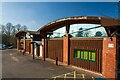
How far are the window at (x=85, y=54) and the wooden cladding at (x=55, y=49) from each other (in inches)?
161

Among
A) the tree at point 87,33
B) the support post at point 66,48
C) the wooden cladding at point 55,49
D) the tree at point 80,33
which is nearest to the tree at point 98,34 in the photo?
the tree at point 87,33

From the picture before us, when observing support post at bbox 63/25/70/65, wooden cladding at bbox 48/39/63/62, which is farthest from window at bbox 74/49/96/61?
wooden cladding at bbox 48/39/63/62

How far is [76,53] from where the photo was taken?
19672 millimetres

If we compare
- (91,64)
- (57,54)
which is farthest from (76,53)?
(57,54)

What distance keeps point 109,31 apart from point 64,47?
880 cm

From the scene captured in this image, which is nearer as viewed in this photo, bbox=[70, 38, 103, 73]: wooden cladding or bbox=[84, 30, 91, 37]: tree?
bbox=[70, 38, 103, 73]: wooden cladding

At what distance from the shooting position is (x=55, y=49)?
2502 centimetres

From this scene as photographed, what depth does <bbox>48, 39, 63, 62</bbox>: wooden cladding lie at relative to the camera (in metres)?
23.5

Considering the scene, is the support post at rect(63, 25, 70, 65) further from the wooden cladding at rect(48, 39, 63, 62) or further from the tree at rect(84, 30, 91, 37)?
the tree at rect(84, 30, 91, 37)

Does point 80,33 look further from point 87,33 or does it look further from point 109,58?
point 109,58

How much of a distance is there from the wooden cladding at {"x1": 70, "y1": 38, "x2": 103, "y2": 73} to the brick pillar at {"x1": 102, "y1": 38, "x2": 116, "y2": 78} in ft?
3.16

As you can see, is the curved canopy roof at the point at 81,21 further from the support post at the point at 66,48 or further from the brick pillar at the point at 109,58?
the brick pillar at the point at 109,58

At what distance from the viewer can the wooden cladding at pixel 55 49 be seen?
77.0 feet

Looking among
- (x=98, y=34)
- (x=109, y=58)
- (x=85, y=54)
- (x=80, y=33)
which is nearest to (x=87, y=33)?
(x=80, y=33)
